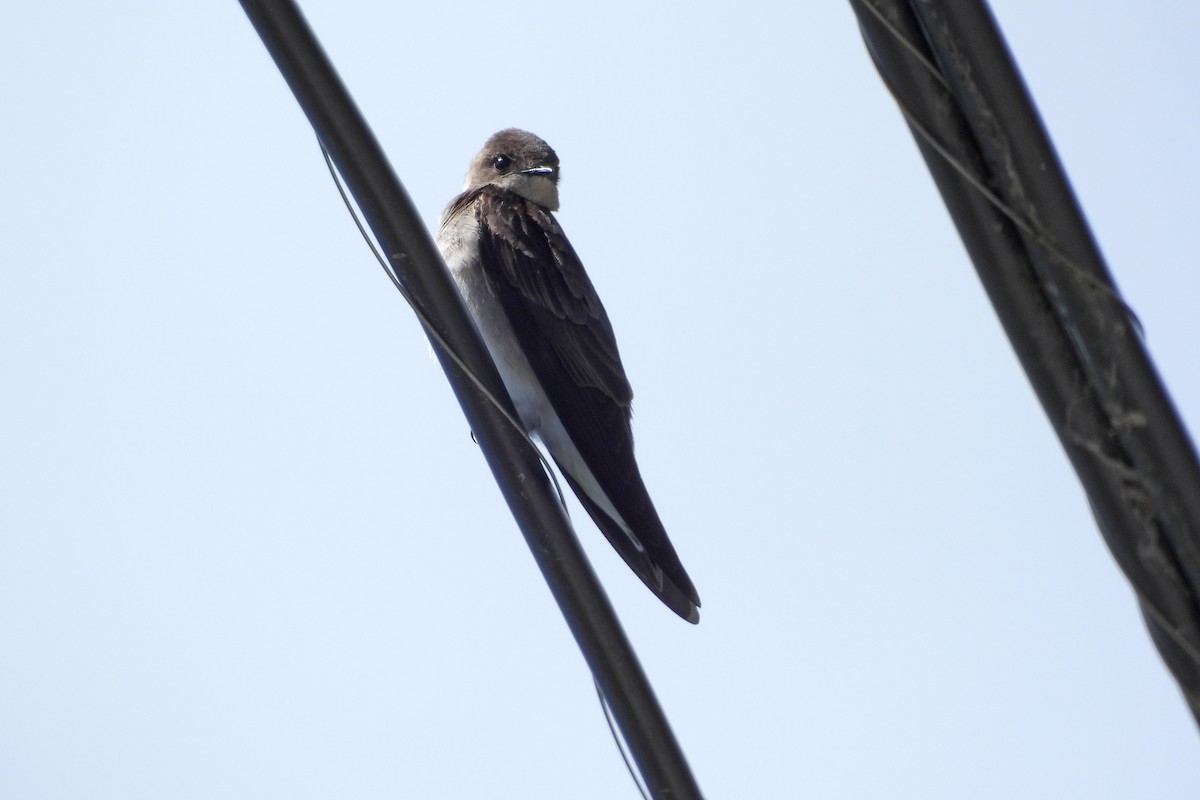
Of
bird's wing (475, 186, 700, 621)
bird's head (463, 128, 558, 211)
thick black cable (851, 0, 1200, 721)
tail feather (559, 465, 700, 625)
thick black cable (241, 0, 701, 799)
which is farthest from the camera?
bird's head (463, 128, 558, 211)

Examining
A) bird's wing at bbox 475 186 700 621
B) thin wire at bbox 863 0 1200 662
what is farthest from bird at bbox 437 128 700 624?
thin wire at bbox 863 0 1200 662

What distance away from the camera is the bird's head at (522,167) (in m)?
6.70

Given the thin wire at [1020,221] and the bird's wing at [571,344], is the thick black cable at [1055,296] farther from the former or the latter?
the bird's wing at [571,344]

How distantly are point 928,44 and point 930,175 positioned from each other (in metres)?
0.20

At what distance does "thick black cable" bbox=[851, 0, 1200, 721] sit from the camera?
195cm

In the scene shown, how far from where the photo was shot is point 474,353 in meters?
2.62

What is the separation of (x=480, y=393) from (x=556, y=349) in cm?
266

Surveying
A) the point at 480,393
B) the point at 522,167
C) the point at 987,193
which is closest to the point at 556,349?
the point at 522,167

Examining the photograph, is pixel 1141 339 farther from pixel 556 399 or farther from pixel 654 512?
pixel 556 399

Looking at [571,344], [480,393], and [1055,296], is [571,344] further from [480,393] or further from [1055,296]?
[1055,296]

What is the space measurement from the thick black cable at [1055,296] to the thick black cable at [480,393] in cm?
91

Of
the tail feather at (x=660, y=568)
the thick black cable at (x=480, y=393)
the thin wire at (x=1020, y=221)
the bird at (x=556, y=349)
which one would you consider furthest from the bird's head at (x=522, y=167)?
the thin wire at (x=1020, y=221)

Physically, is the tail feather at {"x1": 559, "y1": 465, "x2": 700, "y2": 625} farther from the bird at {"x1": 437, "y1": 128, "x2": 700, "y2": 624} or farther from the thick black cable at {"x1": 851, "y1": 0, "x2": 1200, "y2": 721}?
the thick black cable at {"x1": 851, "y1": 0, "x2": 1200, "y2": 721}

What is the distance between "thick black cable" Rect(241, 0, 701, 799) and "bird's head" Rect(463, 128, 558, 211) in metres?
4.09
